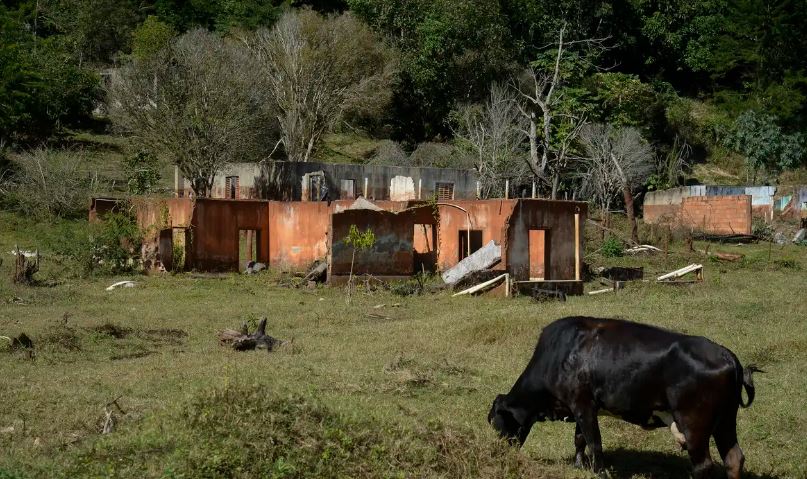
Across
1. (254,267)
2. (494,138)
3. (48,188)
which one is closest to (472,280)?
(254,267)

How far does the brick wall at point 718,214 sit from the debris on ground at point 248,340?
27730 millimetres

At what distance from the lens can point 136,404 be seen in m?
11.3

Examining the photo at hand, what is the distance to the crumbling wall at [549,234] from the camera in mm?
26406

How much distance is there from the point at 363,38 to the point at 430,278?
27809 millimetres

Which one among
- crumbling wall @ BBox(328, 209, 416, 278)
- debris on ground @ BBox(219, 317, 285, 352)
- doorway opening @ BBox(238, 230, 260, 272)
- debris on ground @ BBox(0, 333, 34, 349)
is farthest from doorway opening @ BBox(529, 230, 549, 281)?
debris on ground @ BBox(0, 333, 34, 349)

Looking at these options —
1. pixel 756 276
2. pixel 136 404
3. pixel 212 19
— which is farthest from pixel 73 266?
pixel 212 19

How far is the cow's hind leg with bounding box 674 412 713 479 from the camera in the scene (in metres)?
8.28

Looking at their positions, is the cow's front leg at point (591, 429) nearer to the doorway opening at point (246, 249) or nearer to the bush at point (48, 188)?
the doorway opening at point (246, 249)

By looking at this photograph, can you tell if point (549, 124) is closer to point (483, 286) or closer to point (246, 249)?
point (246, 249)

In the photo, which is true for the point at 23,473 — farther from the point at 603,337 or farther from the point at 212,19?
the point at 212,19

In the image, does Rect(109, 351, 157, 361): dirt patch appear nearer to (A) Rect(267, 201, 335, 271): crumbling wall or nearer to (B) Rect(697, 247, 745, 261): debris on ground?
(A) Rect(267, 201, 335, 271): crumbling wall

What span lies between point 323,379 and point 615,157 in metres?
34.4

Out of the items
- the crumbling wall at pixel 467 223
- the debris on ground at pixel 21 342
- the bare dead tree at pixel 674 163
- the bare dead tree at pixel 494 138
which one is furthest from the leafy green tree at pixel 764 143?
the debris on ground at pixel 21 342

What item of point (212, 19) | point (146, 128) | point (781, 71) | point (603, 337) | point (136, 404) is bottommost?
point (136, 404)
